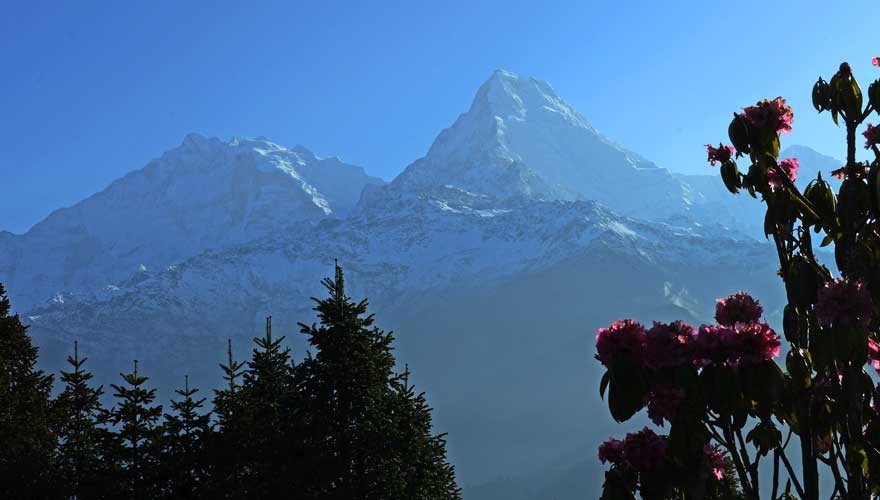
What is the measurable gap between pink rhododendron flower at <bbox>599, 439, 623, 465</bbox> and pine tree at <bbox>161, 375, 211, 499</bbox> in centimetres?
1496

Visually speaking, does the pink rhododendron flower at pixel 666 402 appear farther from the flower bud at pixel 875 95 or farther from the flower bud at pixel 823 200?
the flower bud at pixel 875 95

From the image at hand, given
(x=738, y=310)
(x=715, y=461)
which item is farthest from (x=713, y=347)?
(x=715, y=461)

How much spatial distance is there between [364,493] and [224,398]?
5.44 metres

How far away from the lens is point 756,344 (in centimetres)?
Result: 498

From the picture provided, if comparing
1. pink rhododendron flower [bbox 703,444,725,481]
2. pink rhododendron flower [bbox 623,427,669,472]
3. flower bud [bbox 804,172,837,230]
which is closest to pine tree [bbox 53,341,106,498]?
pink rhododendron flower [bbox 703,444,725,481]

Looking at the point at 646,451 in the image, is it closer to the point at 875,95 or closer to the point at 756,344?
the point at 756,344

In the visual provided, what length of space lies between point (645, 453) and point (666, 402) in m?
0.44

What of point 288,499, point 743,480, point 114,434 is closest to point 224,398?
point 114,434

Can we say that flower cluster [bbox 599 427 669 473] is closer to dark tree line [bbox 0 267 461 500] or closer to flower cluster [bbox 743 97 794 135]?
flower cluster [bbox 743 97 794 135]

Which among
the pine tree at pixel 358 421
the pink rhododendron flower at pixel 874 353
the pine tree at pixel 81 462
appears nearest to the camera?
the pink rhododendron flower at pixel 874 353

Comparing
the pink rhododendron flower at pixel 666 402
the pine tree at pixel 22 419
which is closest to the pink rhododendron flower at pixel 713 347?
the pink rhododendron flower at pixel 666 402

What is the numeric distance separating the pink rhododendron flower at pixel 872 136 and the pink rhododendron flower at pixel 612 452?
9.18 feet

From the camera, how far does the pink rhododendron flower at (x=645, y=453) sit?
5.39 meters

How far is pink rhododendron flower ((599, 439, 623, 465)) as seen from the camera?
5.78 meters
